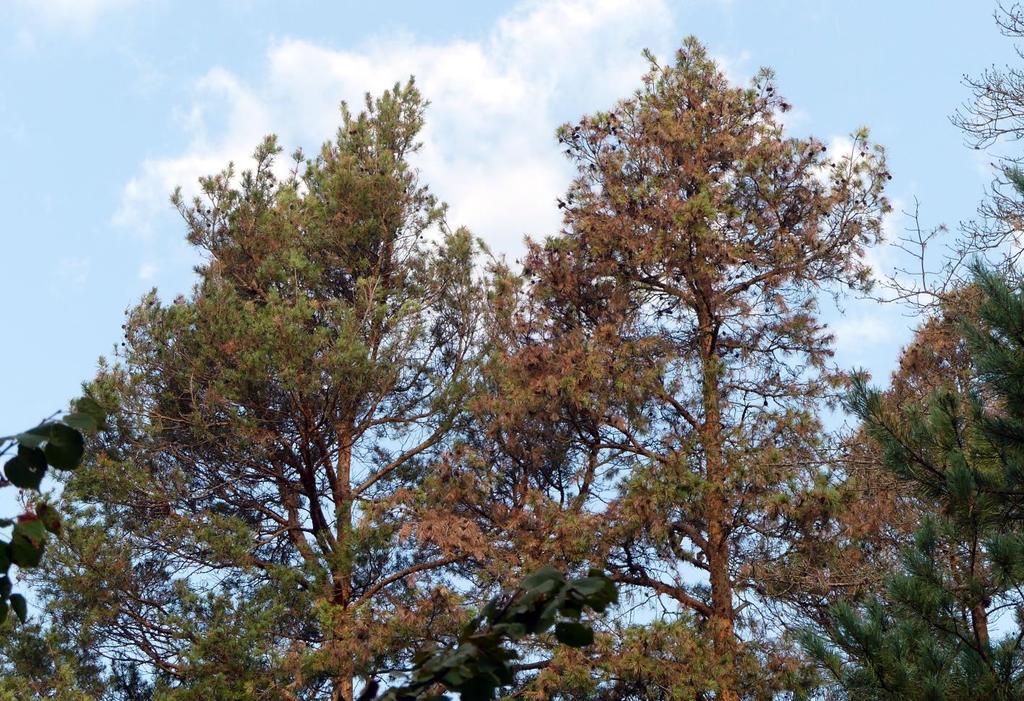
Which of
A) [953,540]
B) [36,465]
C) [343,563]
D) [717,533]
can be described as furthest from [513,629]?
[343,563]

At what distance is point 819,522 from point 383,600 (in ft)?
15.7

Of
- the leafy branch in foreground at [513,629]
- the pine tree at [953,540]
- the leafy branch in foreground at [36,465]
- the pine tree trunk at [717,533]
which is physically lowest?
the leafy branch in foreground at [513,629]

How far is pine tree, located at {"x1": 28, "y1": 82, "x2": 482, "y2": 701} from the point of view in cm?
1241

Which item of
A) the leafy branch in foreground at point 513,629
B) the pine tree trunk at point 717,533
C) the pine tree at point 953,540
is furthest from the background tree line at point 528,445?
the leafy branch in foreground at point 513,629

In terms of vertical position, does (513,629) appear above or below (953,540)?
below

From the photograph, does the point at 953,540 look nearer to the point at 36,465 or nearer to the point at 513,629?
the point at 513,629

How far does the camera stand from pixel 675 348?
43.8ft

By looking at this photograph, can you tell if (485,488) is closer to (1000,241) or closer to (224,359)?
(224,359)

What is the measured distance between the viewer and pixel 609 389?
12586mm

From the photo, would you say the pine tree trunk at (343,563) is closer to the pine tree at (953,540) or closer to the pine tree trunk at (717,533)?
the pine tree trunk at (717,533)

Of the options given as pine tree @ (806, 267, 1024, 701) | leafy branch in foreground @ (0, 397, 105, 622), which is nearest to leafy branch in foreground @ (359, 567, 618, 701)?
leafy branch in foreground @ (0, 397, 105, 622)

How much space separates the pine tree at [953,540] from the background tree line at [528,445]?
3346 mm

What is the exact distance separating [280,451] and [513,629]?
13.0 m

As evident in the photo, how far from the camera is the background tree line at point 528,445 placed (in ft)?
38.0
